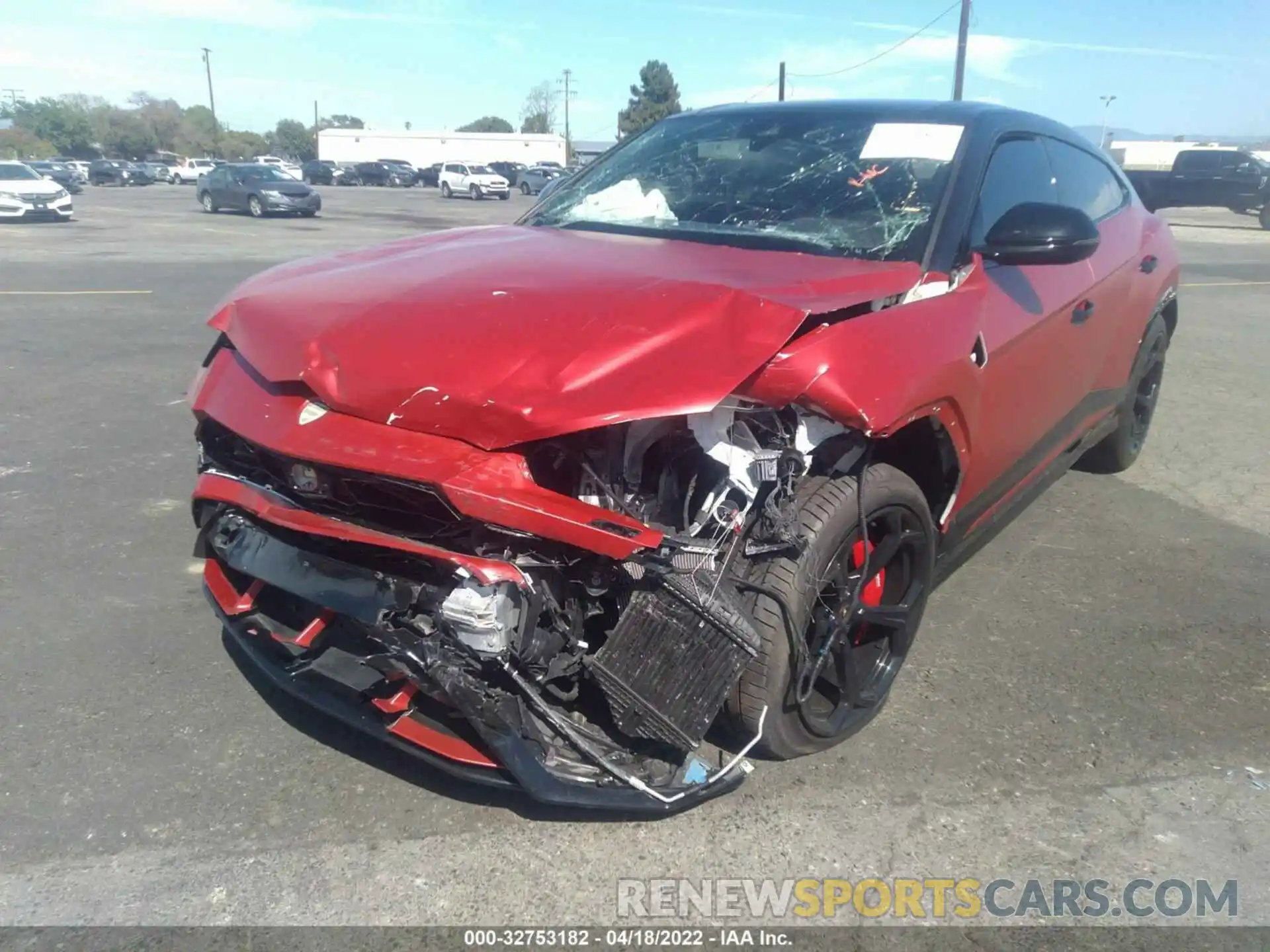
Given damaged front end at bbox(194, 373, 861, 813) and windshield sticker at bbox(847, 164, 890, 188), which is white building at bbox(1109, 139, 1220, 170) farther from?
damaged front end at bbox(194, 373, 861, 813)

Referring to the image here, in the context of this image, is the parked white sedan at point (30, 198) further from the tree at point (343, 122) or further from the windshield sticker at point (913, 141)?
the tree at point (343, 122)

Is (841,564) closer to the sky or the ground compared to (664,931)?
closer to the sky

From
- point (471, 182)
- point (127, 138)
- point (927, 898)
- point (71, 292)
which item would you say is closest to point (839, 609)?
point (927, 898)

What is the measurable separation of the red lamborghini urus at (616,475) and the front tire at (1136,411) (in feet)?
6.44

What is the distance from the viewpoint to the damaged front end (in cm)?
212

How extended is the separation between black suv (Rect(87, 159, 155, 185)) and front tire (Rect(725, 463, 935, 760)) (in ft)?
195

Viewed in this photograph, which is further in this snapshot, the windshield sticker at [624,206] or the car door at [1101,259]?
the car door at [1101,259]

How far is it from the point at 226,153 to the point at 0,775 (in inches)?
3970

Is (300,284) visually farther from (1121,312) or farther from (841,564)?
(1121,312)

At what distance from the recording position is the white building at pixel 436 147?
68938mm

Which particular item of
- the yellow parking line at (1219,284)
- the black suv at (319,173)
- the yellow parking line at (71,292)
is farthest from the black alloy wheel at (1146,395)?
the black suv at (319,173)

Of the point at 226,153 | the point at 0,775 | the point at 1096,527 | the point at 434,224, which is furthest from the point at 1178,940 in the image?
the point at 226,153

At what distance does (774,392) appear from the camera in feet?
7.41

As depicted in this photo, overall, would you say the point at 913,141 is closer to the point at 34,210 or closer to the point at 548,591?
the point at 548,591
